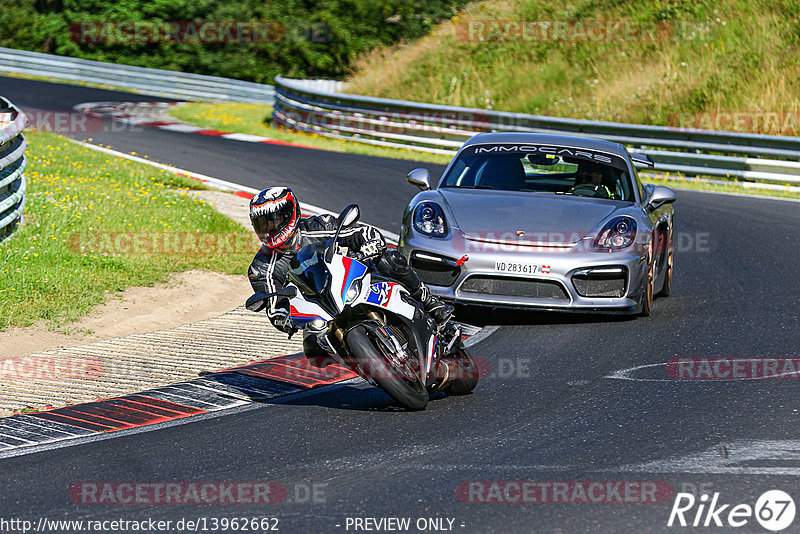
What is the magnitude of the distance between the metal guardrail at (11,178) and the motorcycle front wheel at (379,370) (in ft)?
19.0

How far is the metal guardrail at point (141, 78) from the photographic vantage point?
107 feet

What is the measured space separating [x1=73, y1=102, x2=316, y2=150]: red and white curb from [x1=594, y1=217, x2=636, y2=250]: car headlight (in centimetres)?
1321

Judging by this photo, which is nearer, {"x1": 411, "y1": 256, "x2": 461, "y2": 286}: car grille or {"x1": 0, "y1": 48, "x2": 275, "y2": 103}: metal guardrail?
{"x1": 411, "y1": 256, "x2": 461, "y2": 286}: car grille

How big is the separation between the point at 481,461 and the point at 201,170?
41.9ft

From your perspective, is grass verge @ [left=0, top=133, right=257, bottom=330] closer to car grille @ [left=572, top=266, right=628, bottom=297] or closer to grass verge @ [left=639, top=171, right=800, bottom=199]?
car grille @ [left=572, top=266, right=628, bottom=297]

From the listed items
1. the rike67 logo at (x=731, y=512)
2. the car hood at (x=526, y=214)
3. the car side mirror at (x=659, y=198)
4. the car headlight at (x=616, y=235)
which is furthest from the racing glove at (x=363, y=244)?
A: the car side mirror at (x=659, y=198)

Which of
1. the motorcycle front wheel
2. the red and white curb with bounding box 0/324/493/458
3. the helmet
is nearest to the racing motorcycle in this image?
the motorcycle front wheel

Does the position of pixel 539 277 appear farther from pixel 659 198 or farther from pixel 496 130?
pixel 496 130

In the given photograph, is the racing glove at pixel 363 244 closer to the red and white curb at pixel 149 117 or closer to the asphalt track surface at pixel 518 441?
the asphalt track surface at pixel 518 441

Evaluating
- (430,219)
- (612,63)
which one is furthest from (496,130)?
(430,219)

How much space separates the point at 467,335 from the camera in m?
8.43

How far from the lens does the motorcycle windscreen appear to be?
5820mm

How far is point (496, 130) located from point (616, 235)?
12.4 m

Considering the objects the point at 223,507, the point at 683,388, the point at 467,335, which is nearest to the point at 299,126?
the point at 467,335
